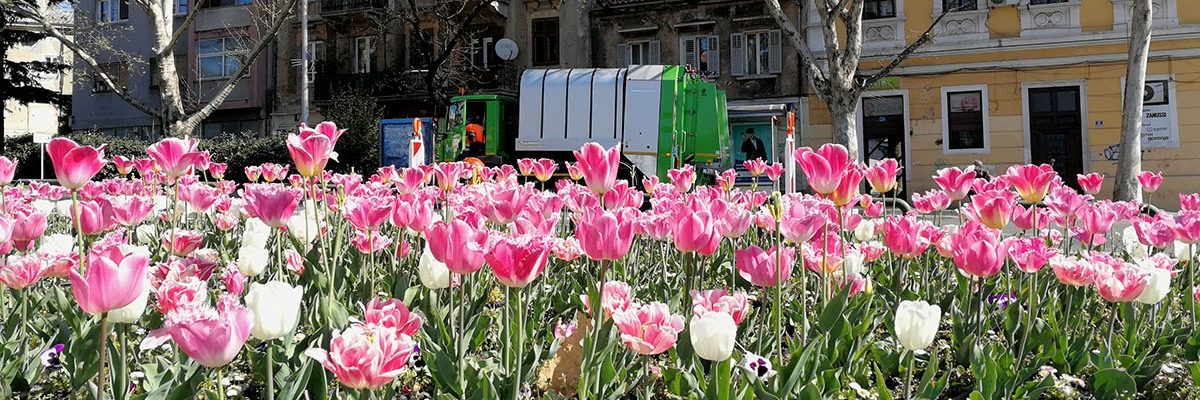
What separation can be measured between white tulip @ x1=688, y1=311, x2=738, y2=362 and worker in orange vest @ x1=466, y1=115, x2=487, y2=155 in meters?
15.1

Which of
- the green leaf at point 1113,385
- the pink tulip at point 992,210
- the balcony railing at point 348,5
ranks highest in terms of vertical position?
the balcony railing at point 348,5

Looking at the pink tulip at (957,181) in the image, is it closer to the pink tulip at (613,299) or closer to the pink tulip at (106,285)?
the pink tulip at (613,299)

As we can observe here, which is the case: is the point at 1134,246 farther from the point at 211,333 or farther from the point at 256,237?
the point at 211,333

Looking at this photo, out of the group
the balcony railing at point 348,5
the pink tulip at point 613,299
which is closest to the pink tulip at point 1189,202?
the pink tulip at point 613,299

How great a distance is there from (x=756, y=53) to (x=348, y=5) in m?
13.2

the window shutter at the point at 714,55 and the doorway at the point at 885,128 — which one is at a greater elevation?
the window shutter at the point at 714,55

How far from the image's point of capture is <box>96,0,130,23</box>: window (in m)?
30.8

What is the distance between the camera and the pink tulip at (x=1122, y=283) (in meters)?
2.03

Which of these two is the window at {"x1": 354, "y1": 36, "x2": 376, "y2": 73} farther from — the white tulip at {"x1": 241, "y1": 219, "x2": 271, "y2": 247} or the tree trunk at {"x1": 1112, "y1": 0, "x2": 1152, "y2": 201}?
the white tulip at {"x1": 241, "y1": 219, "x2": 271, "y2": 247}

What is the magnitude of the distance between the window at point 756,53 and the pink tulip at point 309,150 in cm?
2065

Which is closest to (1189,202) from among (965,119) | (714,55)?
(965,119)

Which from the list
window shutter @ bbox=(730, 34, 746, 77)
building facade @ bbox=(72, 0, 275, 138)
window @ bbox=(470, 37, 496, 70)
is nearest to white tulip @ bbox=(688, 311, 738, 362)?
window shutter @ bbox=(730, 34, 746, 77)

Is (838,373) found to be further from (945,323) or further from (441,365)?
(945,323)

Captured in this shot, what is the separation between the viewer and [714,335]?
1460 millimetres
